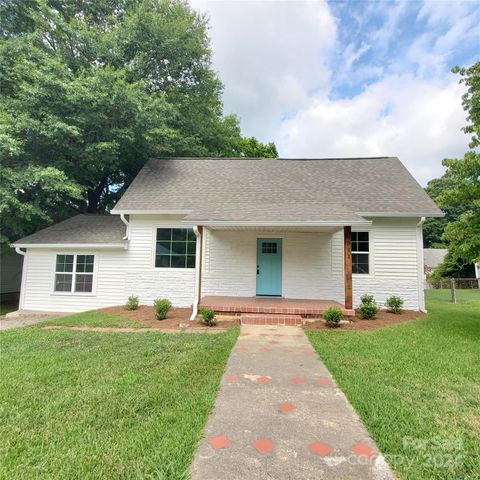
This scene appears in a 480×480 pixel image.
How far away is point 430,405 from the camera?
3.27m

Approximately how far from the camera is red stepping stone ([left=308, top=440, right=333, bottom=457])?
2447 mm

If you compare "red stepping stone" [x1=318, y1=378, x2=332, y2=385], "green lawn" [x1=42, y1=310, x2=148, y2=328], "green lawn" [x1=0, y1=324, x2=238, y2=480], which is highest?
"green lawn" [x1=42, y1=310, x2=148, y2=328]

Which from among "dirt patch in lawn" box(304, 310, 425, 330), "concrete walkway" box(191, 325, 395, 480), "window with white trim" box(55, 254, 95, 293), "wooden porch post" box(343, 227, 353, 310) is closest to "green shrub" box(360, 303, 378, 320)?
"dirt patch in lawn" box(304, 310, 425, 330)

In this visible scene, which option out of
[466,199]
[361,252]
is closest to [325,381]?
[466,199]

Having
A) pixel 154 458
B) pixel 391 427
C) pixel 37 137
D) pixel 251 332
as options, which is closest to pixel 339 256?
pixel 251 332

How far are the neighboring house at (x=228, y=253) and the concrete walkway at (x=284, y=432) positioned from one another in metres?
5.56

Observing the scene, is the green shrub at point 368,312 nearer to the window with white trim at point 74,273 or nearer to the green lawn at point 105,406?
the green lawn at point 105,406

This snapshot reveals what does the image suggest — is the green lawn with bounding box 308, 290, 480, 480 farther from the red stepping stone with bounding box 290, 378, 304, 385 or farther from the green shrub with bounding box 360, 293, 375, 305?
the green shrub with bounding box 360, 293, 375, 305

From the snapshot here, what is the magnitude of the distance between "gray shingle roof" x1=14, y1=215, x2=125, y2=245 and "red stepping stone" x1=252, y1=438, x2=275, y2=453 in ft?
29.1

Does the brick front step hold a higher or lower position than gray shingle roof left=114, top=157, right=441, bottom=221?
lower

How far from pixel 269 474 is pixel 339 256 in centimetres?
842

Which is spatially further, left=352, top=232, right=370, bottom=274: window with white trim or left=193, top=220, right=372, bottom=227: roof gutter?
left=352, top=232, right=370, bottom=274: window with white trim

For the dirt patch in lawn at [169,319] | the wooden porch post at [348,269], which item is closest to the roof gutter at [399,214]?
the wooden porch post at [348,269]

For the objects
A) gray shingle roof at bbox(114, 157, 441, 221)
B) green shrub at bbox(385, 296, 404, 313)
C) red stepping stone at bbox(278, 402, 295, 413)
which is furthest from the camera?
green shrub at bbox(385, 296, 404, 313)
